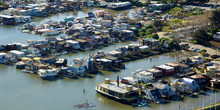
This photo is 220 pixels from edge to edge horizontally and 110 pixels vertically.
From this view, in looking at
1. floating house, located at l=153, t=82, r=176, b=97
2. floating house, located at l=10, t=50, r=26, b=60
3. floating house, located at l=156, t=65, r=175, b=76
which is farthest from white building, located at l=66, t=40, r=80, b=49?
floating house, located at l=153, t=82, r=176, b=97

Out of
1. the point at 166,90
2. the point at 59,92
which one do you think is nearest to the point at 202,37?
the point at 166,90

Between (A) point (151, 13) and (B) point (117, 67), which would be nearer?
(B) point (117, 67)

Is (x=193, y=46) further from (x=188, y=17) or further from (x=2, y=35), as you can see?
(x=2, y=35)

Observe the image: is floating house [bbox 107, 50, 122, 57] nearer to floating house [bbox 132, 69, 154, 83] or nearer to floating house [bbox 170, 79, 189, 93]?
floating house [bbox 132, 69, 154, 83]

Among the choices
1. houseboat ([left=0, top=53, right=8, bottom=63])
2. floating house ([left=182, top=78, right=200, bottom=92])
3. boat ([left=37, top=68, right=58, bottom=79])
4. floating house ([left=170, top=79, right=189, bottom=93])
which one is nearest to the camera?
floating house ([left=170, top=79, right=189, bottom=93])

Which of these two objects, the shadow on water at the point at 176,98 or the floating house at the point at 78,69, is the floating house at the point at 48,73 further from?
the shadow on water at the point at 176,98

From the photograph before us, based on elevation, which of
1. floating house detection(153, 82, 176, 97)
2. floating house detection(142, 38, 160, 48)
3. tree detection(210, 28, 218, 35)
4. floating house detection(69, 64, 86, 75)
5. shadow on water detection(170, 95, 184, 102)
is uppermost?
tree detection(210, 28, 218, 35)

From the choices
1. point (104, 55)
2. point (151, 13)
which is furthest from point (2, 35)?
point (151, 13)
